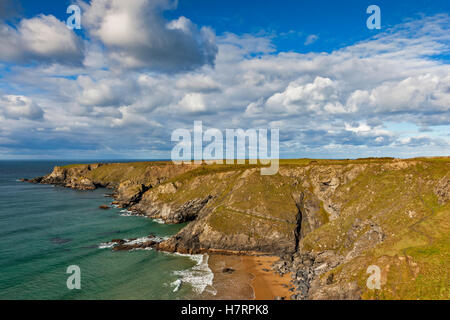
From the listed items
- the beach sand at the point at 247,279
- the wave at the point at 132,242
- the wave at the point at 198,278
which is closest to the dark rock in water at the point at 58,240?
the wave at the point at 132,242

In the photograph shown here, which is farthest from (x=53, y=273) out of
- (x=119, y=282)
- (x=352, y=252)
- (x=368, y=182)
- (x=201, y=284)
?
(x=368, y=182)

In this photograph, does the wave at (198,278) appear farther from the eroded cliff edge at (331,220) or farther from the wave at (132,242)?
the wave at (132,242)

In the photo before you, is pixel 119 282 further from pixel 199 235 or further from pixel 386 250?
pixel 386 250

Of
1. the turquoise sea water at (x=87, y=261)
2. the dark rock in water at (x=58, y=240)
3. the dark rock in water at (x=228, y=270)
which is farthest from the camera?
the dark rock in water at (x=58, y=240)

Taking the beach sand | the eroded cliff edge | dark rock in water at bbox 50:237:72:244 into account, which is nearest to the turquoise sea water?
dark rock in water at bbox 50:237:72:244

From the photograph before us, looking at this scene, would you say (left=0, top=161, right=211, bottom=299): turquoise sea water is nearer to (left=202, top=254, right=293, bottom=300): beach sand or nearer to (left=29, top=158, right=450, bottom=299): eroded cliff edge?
(left=202, top=254, right=293, bottom=300): beach sand

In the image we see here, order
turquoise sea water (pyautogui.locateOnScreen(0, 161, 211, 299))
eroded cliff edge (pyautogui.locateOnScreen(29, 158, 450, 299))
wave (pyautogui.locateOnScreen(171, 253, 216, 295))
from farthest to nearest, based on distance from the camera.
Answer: wave (pyautogui.locateOnScreen(171, 253, 216, 295)) < turquoise sea water (pyautogui.locateOnScreen(0, 161, 211, 299)) < eroded cliff edge (pyautogui.locateOnScreen(29, 158, 450, 299))
